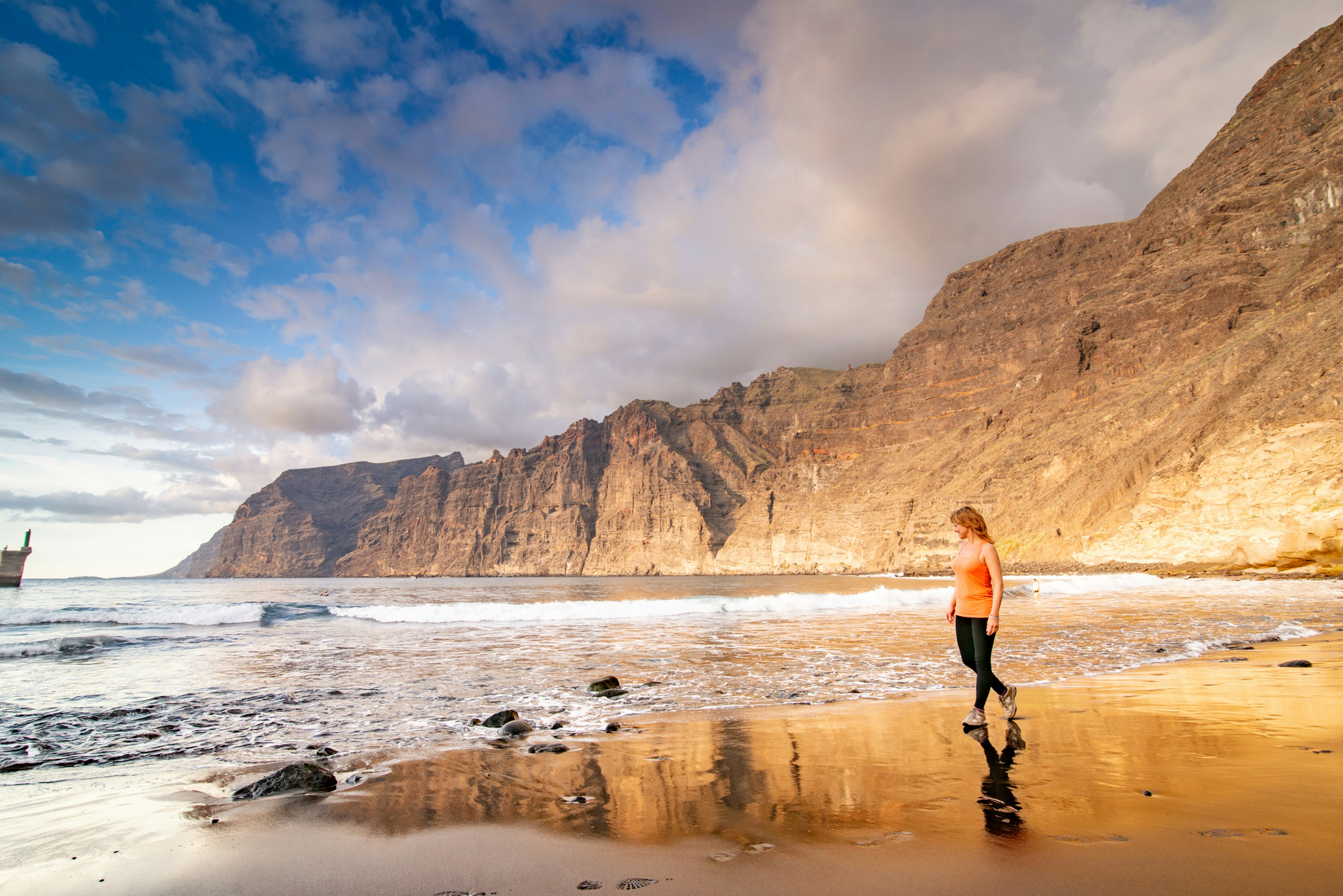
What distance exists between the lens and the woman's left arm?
18.9 ft

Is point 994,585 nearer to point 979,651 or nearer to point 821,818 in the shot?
point 979,651

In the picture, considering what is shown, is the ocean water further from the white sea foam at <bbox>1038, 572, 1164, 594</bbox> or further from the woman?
the white sea foam at <bbox>1038, 572, 1164, 594</bbox>

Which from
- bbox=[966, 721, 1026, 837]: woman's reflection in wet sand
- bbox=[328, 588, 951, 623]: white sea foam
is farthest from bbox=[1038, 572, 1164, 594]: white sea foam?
bbox=[966, 721, 1026, 837]: woman's reflection in wet sand

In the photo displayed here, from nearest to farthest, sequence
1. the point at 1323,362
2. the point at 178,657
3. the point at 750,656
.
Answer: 1. the point at 750,656
2. the point at 178,657
3. the point at 1323,362

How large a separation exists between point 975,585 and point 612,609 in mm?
23873

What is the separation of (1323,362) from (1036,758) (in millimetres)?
64652

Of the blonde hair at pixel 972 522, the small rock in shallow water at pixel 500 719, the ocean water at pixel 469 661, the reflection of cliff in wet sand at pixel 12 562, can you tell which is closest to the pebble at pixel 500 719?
the small rock in shallow water at pixel 500 719

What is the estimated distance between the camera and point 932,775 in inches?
179

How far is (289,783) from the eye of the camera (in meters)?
4.86

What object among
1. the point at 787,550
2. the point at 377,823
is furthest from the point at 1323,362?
the point at 787,550

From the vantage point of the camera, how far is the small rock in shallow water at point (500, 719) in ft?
23.7

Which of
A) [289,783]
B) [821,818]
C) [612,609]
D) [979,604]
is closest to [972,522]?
[979,604]

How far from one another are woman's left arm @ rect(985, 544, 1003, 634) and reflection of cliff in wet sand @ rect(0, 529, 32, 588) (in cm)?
9660

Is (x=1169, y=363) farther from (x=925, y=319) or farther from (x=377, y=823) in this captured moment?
(x=377, y=823)
